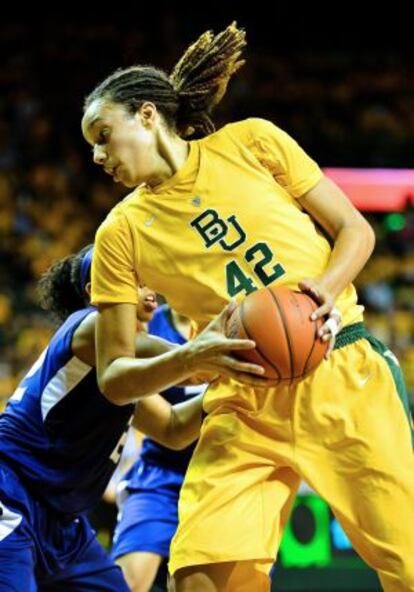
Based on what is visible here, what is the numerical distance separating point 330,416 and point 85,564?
1275 millimetres

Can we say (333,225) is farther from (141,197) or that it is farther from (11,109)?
(11,109)

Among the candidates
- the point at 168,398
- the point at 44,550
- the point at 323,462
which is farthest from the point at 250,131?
the point at 168,398

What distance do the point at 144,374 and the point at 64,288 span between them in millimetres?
1059

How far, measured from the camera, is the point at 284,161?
3.43 meters

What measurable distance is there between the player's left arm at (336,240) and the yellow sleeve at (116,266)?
54cm

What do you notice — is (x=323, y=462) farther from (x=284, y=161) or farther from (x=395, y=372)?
(x=284, y=161)

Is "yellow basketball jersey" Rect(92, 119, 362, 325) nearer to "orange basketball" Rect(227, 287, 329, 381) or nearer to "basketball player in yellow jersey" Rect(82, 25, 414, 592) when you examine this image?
"basketball player in yellow jersey" Rect(82, 25, 414, 592)

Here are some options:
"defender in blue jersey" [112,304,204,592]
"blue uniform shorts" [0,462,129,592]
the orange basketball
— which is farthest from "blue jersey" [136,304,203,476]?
the orange basketball

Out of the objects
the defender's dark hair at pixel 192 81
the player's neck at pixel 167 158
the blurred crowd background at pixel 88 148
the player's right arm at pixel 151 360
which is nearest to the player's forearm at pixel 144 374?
the player's right arm at pixel 151 360

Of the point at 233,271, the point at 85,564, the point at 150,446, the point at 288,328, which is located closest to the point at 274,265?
the point at 233,271

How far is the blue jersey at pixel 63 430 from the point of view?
388 cm

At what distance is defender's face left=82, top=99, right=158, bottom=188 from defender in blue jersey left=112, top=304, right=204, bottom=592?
5.72ft

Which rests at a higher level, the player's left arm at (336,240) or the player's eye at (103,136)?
the player's eye at (103,136)

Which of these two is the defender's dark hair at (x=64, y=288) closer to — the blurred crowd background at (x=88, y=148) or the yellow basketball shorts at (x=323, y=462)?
the yellow basketball shorts at (x=323, y=462)
